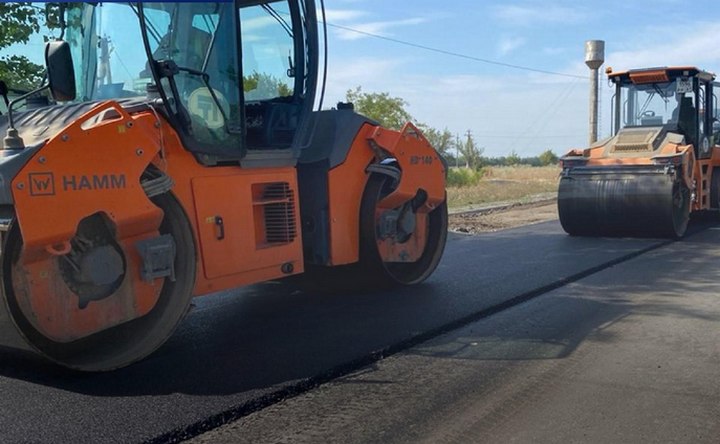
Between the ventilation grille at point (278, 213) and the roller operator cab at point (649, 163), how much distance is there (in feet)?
19.4

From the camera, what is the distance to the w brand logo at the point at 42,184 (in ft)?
11.9

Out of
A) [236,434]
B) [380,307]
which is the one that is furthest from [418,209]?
[236,434]

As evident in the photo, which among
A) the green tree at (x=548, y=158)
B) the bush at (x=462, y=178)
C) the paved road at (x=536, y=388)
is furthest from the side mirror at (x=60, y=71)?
the green tree at (x=548, y=158)

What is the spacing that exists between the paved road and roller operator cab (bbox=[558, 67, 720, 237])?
13.5ft

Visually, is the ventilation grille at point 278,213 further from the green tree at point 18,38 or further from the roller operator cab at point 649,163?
the roller operator cab at point 649,163

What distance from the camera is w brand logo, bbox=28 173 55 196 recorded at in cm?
362

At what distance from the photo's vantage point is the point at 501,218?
1433cm

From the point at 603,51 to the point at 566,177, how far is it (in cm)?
1464

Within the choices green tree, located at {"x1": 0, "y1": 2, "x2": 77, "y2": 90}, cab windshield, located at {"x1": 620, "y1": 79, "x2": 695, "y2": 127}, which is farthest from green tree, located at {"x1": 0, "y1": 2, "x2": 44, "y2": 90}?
cab windshield, located at {"x1": 620, "y1": 79, "x2": 695, "y2": 127}

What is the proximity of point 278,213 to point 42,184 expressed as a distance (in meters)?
1.84

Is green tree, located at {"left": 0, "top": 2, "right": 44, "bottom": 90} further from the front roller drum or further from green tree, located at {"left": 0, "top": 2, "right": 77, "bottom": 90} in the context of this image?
the front roller drum

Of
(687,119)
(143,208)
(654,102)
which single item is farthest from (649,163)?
(143,208)

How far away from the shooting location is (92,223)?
161 inches

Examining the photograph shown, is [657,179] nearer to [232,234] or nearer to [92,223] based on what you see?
[232,234]
